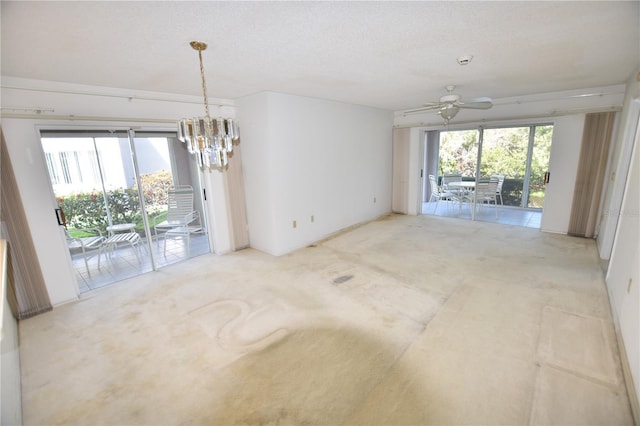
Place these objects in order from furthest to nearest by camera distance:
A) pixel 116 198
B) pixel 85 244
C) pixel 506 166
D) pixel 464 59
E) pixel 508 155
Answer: pixel 506 166 < pixel 508 155 < pixel 116 198 < pixel 85 244 < pixel 464 59

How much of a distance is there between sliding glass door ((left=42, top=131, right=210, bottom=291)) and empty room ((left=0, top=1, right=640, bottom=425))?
0.13ft

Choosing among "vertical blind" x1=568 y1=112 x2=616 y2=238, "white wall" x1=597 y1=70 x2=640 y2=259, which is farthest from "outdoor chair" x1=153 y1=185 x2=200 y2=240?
"vertical blind" x1=568 y1=112 x2=616 y2=238

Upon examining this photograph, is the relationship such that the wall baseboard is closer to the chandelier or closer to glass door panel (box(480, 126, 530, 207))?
the chandelier

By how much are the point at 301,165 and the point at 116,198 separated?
3274mm

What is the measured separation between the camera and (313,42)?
2.08 meters

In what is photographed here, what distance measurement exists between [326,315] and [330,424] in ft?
3.57

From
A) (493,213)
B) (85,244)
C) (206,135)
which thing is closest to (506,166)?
(493,213)

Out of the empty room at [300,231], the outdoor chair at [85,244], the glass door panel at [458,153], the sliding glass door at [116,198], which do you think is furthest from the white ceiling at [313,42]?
the glass door panel at [458,153]

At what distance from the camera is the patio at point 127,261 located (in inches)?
146

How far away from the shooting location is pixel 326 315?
2703mm

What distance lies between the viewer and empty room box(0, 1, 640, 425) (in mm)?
1750

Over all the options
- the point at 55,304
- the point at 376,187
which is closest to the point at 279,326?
the point at 55,304

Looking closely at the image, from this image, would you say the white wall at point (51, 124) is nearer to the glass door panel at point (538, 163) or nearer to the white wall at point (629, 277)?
the white wall at point (629, 277)

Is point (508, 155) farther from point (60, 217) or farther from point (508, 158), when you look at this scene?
point (60, 217)
